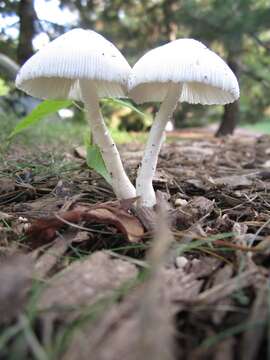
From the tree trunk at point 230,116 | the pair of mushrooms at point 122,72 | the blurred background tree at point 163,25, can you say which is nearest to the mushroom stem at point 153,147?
the pair of mushrooms at point 122,72

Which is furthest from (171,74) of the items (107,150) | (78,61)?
(107,150)

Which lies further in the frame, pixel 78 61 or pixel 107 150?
pixel 107 150

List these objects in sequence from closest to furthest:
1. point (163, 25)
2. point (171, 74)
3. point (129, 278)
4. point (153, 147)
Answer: point (129, 278)
point (171, 74)
point (153, 147)
point (163, 25)

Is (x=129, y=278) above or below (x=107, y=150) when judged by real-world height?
below

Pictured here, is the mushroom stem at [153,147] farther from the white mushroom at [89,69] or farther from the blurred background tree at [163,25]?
the blurred background tree at [163,25]

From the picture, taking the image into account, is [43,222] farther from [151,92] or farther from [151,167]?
[151,92]

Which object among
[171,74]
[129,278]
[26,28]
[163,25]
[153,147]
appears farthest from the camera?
[163,25]

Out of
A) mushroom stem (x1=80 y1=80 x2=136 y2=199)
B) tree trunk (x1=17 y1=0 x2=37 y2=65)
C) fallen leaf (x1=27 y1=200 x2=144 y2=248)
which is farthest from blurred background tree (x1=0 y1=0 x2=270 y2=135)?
fallen leaf (x1=27 y1=200 x2=144 y2=248)

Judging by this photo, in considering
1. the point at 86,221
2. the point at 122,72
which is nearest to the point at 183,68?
the point at 122,72

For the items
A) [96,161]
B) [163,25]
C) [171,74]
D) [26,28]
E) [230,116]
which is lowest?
[230,116]

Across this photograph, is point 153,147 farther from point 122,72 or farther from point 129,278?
point 129,278
